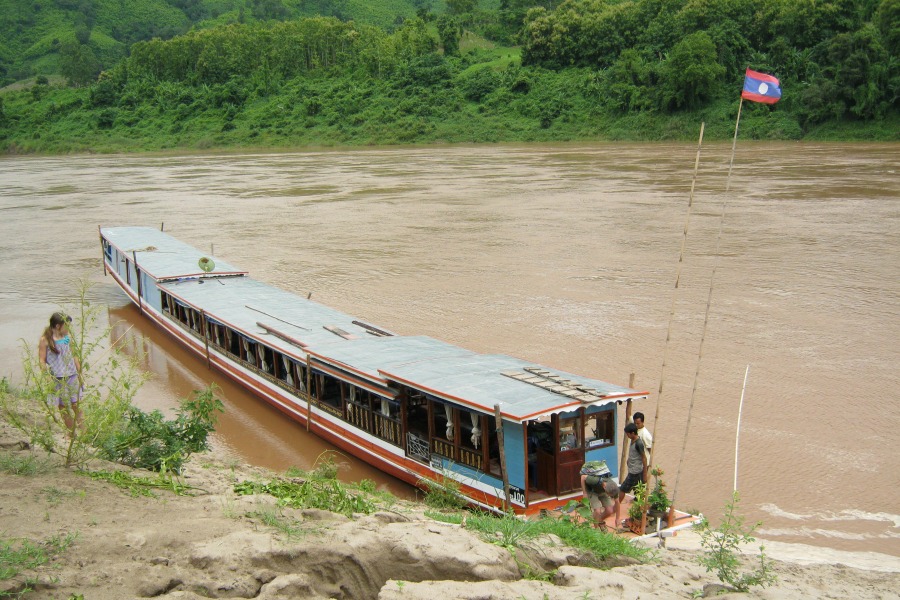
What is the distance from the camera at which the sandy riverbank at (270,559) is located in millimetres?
4629

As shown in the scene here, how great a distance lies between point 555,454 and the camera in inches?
318

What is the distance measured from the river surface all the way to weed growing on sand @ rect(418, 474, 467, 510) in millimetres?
1513

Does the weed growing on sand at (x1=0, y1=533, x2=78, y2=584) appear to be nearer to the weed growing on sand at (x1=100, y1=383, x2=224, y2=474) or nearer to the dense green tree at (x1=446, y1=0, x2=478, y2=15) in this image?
the weed growing on sand at (x1=100, y1=383, x2=224, y2=474)

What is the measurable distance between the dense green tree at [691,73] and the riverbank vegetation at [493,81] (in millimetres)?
103

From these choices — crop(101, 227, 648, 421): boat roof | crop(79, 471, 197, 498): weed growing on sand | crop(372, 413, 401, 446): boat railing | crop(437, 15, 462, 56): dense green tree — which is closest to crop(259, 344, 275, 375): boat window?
crop(101, 227, 648, 421): boat roof

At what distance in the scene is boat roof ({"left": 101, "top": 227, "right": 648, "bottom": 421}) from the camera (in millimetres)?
8234

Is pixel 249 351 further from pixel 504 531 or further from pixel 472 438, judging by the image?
pixel 504 531

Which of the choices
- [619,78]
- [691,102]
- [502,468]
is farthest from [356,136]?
[502,468]

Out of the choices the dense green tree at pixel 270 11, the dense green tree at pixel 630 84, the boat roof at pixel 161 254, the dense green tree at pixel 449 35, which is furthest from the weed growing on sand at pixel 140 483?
the dense green tree at pixel 270 11

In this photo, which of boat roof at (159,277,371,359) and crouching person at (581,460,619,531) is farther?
boat roof at (159,277,371,359)

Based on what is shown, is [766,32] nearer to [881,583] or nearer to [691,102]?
[691,102]

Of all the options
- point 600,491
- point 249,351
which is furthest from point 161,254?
point 600,491

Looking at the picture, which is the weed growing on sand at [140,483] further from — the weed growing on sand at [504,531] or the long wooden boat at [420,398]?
the long wooden boat at [420,398]

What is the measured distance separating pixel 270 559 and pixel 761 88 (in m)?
5.92
